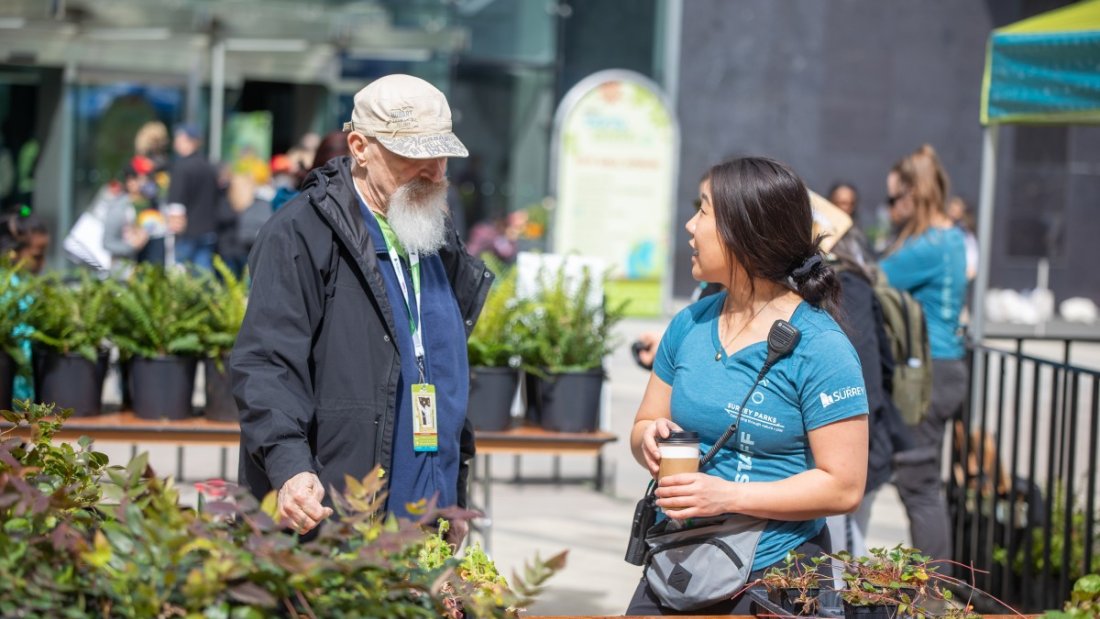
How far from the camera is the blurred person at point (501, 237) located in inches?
590

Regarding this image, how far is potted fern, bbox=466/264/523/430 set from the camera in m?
5.11

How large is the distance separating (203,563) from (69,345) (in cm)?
351

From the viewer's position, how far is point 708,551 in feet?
9.18

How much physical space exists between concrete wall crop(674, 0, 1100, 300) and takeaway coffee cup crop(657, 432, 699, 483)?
15864 mm

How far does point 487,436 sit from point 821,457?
2488mm

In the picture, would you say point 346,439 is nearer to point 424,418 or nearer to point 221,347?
point 424,418

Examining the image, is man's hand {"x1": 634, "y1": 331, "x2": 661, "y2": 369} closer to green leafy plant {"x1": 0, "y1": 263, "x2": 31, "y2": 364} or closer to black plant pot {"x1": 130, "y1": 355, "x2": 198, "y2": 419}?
black plant pot {"x1": 130, "y1": 355, "x2": 198, "y2": 419}

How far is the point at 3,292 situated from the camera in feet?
16.0

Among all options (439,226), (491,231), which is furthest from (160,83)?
(439,226)

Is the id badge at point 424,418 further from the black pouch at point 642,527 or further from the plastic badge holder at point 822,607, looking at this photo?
the plastic badge holder at point 822,607

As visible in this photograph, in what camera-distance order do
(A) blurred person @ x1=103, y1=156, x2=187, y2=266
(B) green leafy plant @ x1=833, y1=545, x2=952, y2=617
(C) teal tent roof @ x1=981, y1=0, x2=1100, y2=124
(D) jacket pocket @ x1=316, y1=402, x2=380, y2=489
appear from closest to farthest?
(B) green leafy plant @ x1=833, y1=545, x2=952, y2=617 < (D) jacket pocket @ x1=316, y1=402, x2=380, y2=489 < (C) teal tent roof @ x1=981, y1=0, x2=1100, y2=124 < (A) blurred person @ x1=103, y1=156, x2=187, y2=266

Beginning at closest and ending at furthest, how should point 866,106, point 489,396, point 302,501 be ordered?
point 302,501, point 489,396, point 866,106

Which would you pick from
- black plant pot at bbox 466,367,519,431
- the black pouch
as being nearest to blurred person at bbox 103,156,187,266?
black plant pot at bbox 466,367,519,431

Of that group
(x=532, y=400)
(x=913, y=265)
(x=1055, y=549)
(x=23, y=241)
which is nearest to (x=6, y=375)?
(x=23, y=241)
